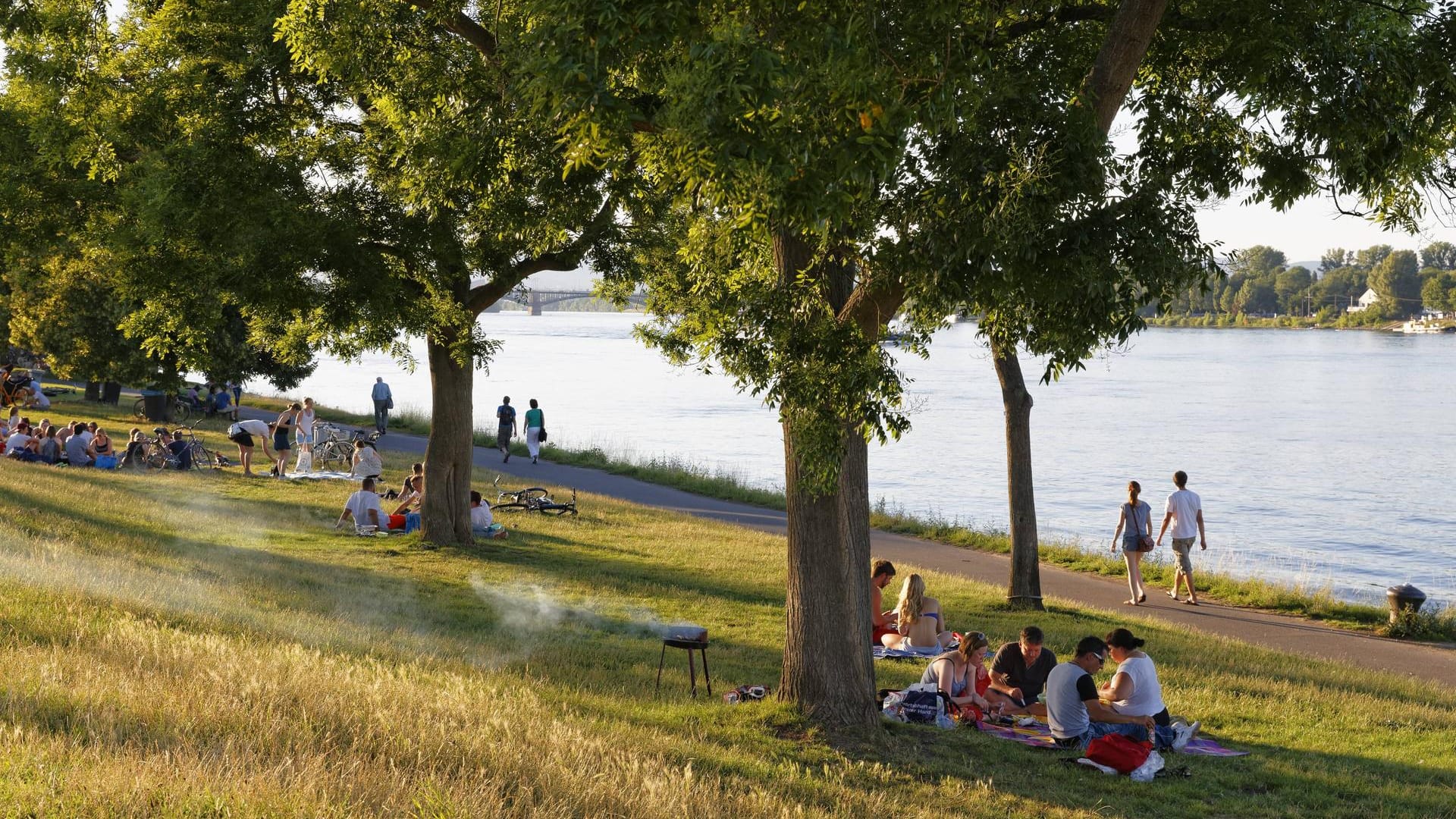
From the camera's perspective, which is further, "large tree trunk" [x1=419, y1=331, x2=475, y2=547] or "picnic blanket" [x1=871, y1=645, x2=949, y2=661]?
"large tree trunk" [x1=419, y1=331, x2=475, y2=547]

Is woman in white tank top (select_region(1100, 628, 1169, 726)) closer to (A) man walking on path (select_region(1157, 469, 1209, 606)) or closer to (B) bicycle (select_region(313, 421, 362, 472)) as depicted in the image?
(A) man walking on path (select_region(1157, 469, 1209, 606))

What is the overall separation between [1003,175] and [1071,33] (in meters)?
3.23

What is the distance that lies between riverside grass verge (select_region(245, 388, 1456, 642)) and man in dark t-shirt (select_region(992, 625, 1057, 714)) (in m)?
8.52

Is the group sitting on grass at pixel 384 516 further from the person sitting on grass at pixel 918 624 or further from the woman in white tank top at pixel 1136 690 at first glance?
the woman in white tank top at pixel 1136 690

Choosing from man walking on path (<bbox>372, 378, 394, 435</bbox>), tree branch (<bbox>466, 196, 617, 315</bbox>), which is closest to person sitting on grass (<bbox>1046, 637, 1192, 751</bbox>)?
tree branch (<bbox>466, 196, 617, 315</bbox>)

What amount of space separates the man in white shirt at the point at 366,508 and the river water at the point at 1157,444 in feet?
33.0

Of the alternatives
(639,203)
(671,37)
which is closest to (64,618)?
(671,37)

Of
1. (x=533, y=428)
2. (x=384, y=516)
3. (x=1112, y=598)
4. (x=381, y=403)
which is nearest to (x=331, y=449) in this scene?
(x=533, y=428)

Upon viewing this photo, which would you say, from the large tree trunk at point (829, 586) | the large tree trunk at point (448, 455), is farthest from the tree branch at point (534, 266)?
the large tree trunk at point (829, 586)

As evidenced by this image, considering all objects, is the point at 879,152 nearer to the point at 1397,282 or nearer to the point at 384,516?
the point at 384,516

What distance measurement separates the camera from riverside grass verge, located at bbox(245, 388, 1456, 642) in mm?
17719

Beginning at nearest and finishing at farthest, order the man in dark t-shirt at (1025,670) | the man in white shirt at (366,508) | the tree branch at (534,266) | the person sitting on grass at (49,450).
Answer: the man in dark t-shirt at (1025,670)
the tree branch at (534,266)
the man in white shirt at (366,508)
the person sitting on grass at (49,450)

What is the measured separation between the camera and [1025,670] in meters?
11.4

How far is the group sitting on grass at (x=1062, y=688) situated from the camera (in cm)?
989
